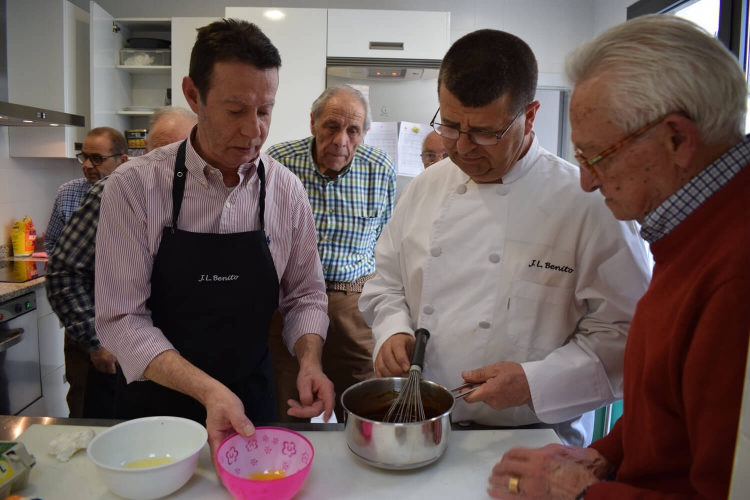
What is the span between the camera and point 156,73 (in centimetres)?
385

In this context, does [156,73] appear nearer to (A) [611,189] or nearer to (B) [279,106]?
(B) [279,106]

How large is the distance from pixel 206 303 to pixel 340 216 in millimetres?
1189

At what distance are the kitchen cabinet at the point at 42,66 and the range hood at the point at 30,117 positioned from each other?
118 mm

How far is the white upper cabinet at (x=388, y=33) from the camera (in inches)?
129

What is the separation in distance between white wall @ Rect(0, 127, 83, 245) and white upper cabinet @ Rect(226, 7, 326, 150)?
1500 millimetres

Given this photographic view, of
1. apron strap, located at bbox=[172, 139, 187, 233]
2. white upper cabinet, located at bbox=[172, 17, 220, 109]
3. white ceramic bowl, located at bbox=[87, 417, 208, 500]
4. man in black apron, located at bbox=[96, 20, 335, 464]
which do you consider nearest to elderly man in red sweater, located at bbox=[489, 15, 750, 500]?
white ceramic bowl, located at bbox=[87, 417, 208, 500]

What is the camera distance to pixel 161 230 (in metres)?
1.21

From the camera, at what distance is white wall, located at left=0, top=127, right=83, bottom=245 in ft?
10.6

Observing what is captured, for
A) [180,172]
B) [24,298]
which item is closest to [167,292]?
[180,172]

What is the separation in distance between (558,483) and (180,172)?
96 centimetres

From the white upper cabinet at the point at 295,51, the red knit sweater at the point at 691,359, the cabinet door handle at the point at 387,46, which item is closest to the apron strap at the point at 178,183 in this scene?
the red knit sweater at the point at 691,359

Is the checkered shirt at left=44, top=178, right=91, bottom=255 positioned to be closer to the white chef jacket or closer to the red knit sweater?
the white chef jacket

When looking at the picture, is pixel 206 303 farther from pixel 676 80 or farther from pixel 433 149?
pixel 433 149

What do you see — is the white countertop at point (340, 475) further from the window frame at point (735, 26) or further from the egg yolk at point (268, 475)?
the window frame at point (735, 26)
